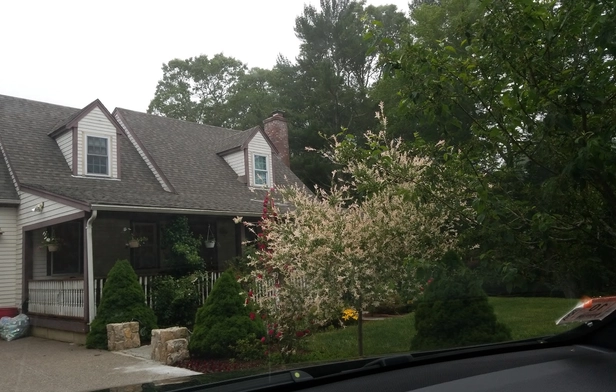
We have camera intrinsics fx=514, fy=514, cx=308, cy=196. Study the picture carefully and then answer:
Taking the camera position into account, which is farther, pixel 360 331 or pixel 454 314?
pixel 360 331

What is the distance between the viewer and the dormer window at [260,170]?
9339mm

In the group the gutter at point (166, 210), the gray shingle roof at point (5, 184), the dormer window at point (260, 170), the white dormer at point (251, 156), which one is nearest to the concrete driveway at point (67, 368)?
the gray shingle roof at point (5, 184)

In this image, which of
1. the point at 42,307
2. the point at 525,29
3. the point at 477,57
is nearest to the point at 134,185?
the point at 42,307

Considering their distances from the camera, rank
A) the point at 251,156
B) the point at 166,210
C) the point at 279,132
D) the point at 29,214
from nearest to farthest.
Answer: the point at 29,214
the point at 279,132
the point at 166,210
the point at 251,156

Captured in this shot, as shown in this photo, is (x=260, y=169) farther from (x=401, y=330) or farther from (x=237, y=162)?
(x=401, y=330)

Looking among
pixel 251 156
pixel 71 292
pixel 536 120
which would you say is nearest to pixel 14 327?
pixel 71 292

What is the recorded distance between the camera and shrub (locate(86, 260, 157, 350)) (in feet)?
23.1

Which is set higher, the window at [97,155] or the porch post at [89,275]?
the window at [97,155]

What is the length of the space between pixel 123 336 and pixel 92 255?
73.9 inches

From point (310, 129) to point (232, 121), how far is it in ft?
5.53

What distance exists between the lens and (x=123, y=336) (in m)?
6.28

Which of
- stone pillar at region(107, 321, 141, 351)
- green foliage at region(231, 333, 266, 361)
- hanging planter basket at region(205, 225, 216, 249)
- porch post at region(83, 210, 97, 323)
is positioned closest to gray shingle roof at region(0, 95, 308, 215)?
porch post at region(83, 210, 97, 323)

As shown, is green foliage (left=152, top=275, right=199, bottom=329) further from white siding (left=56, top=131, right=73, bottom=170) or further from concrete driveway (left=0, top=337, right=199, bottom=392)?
white siding (left=56, top=131, right=73, bottom=170)

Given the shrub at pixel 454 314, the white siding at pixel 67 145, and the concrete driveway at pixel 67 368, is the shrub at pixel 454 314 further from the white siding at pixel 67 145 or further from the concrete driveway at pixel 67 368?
the white siding at pixel 67 145
